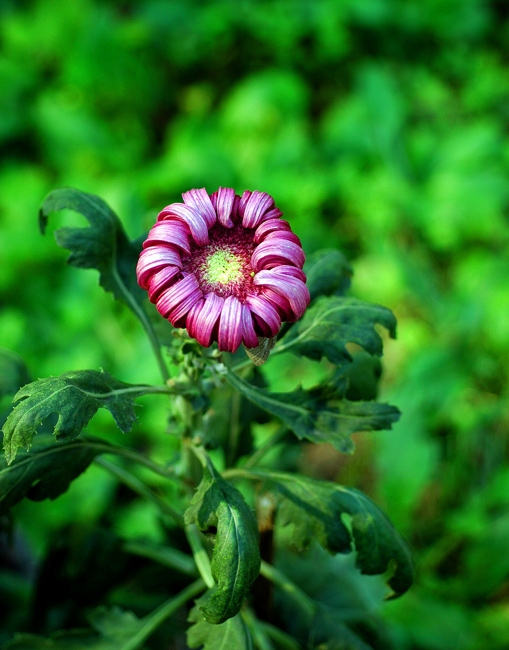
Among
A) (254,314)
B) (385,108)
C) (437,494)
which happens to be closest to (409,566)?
(254,314)

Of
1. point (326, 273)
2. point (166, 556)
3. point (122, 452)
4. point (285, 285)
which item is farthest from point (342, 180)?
point (285, 285)

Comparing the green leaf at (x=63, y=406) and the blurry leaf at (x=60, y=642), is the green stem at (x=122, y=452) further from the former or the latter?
the blurry leaf at (x=60, y=642)

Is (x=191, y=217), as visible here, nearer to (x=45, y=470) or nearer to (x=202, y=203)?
(x=202, y=203)

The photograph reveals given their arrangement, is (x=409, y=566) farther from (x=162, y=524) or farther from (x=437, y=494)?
(x=437, y=494)

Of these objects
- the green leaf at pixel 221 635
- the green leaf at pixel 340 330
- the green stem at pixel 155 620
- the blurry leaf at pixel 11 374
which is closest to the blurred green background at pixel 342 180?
the green stem at pixel 155 620

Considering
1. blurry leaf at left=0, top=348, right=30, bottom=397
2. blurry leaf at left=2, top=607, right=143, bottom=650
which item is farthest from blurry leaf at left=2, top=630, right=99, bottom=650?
blurry leaf at left=0, top=348, right=30, bottom=397

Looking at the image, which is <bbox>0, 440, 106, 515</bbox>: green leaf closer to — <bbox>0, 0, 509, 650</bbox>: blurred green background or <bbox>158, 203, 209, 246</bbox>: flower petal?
<bbox>158, 203, 209, 246</bbox>: flower petal
